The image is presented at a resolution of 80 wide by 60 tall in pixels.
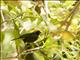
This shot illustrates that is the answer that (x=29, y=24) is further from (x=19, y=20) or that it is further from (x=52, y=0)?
(x=52, y=0)

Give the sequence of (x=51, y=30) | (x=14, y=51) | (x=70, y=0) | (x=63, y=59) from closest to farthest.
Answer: (x=51, y=30) < (x=14, y=51) < (x=63, y=59) < (x=70, y=0)

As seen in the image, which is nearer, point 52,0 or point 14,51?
point 14,51

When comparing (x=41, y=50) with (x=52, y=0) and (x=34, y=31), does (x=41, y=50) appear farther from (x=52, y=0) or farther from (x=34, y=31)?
(x=52, y=0)

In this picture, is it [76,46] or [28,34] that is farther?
[76,46]

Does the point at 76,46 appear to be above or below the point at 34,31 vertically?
below

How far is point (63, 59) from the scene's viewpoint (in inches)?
31.2

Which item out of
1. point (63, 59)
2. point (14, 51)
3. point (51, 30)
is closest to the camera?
point (51, 30)

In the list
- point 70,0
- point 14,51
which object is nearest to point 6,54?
point 14,51

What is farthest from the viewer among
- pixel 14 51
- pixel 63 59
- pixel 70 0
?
pixel 70 0

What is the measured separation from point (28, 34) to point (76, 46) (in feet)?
0.76

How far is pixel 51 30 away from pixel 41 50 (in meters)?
0.22

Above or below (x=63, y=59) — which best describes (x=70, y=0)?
above

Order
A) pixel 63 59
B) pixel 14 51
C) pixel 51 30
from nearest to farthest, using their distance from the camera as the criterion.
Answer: pixel 51 30 < pixel 14 51 < pixel 63 59

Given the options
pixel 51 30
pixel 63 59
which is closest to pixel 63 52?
pixel 63 59
